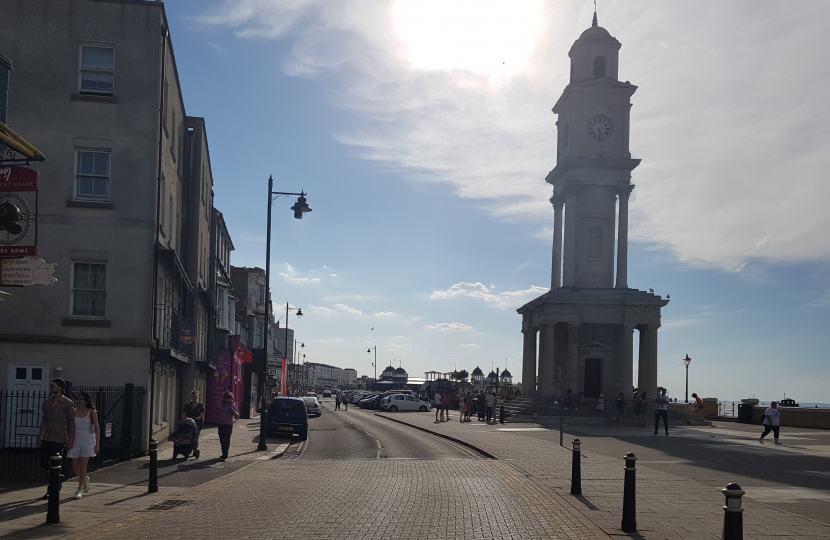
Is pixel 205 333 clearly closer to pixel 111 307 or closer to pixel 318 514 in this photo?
pixel 111 307

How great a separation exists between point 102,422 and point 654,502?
1211 cm

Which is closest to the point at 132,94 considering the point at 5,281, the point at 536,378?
the point at 5,281

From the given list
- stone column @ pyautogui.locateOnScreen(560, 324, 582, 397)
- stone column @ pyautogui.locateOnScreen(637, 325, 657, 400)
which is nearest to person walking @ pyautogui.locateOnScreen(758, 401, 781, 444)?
stone column @ pyautogui.locateOnScreen(560, 324, 582, 397)

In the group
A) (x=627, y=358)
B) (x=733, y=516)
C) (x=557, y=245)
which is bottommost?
(x=733, y=516)

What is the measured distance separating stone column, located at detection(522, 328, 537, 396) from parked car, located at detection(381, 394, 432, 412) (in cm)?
946

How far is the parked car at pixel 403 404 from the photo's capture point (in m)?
61.8

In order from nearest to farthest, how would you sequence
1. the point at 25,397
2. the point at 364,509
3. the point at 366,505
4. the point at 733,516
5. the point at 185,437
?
the point at 733,516 → the point at 364,509 → the point at 366,505 → the point at 185,437 → the point at 25,397

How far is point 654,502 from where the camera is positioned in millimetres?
13367

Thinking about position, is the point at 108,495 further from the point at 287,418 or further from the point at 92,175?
the point at 287,418

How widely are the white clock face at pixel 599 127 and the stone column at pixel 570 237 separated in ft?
14.1

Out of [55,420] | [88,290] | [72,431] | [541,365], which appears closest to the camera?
[72,431]

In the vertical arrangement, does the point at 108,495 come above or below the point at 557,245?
below

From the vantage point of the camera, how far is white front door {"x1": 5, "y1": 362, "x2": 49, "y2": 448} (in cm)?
1981

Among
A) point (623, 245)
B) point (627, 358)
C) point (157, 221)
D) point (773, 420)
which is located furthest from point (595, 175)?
point (157, 221)
